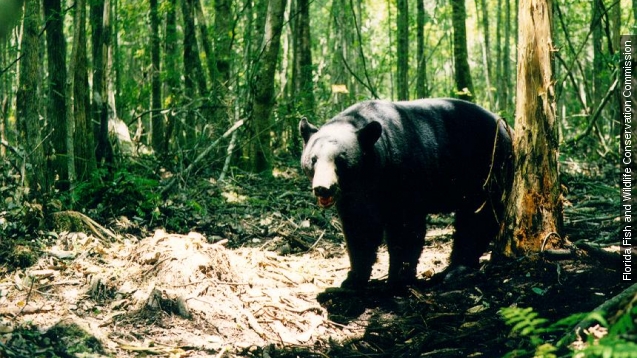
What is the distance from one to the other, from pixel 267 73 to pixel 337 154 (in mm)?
5381

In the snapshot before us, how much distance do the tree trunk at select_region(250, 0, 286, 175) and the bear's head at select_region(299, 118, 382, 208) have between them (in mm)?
4501

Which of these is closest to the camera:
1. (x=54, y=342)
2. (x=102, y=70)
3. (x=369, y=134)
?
(x=54, y=342)

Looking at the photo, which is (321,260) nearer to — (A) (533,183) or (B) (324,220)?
(B) (324,220)

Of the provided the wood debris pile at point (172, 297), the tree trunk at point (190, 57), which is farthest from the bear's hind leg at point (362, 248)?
the tree trunk at point (190, 57)

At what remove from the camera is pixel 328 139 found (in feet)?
18.5

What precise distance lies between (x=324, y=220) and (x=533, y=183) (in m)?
3.77

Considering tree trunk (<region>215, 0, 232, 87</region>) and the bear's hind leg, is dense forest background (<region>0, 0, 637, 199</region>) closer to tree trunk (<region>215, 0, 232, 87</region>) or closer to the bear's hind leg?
tree trunk (<region>215, 0, 232, 87</region>)

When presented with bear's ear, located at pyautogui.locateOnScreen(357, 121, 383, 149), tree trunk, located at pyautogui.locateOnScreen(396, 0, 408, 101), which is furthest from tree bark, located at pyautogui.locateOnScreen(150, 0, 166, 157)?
bear's ear, located at pyautogui.locateOnScreen(357, 121, 383, 149)

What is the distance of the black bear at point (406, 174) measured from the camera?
564 cm

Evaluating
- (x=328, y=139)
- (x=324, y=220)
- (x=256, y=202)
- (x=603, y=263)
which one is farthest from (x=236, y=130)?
(x=603, y=263)

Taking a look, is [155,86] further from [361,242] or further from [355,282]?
[355,282]

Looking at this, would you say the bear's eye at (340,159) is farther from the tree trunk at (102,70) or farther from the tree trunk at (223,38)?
the tree trunk at (223,38)

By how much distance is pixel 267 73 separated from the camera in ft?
34.5

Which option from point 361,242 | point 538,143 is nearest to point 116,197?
point 361,242
